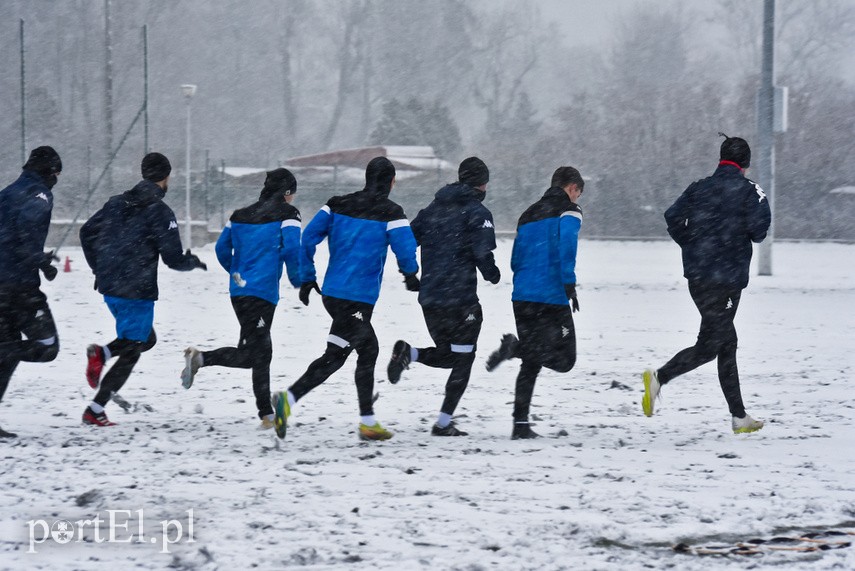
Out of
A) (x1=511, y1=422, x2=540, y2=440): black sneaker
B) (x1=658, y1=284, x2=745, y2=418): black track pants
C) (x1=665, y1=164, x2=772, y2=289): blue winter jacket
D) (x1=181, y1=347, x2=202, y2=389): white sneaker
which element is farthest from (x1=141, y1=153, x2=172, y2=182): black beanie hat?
(x1=658, y1=284, x2=745, y2=418): black track pants

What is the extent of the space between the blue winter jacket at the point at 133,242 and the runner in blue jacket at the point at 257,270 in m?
0.36

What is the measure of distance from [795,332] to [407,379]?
519 centimetres

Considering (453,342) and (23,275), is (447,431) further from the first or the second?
(23,275)

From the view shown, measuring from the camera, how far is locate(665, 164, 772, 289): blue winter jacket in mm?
7086

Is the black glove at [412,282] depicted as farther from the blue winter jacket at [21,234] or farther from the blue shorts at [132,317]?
the blue winter jacket at [21,234]

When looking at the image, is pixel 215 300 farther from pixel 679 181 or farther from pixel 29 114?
pixel 29 114

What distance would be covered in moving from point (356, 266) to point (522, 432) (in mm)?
1427

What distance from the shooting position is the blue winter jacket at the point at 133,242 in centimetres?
713

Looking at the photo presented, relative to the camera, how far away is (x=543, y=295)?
22.9ft

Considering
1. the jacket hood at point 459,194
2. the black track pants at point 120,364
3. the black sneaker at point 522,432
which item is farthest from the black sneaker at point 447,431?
the black track pants at point 120,364

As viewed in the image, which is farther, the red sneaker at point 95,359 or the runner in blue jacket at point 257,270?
the red sneaker at point 95,359

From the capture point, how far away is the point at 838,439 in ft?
22.8

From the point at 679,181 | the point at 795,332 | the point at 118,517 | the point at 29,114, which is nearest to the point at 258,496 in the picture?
the point at 118,517

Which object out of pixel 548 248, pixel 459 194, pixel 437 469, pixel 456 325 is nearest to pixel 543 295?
pixel 548 248
